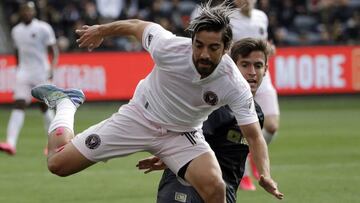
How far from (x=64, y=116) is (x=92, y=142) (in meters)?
0.76

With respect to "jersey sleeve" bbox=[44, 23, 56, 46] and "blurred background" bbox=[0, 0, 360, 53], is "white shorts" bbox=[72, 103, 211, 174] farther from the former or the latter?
"blurred background" bbox=[0, 0, 360, 53]

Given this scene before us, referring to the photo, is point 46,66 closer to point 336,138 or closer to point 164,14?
point 336,138

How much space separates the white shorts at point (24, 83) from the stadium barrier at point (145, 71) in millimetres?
6130

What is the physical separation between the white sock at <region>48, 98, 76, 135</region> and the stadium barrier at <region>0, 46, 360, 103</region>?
47.4ft

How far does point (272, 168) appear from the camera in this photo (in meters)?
13.2

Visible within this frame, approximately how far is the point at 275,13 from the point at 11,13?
7.73 meters

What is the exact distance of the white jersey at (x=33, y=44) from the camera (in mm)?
16750

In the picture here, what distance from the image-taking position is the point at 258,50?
816 cm

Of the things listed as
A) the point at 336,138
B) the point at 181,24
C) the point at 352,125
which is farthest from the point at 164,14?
the point at 336,138

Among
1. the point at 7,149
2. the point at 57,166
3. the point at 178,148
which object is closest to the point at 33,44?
the point at 7,149

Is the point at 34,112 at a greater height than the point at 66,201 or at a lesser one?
lesser

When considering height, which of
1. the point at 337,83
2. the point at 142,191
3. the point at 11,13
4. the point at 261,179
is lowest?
the point at 337,83

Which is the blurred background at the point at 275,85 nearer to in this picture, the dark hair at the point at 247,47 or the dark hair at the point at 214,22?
the dark hair at the point at 247,47

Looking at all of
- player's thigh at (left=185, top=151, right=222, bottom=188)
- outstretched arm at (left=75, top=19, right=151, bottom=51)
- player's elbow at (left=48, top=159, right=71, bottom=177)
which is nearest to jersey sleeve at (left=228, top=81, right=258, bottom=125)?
player's thigh at (left=185, top=151, right=222, bottom=188)
